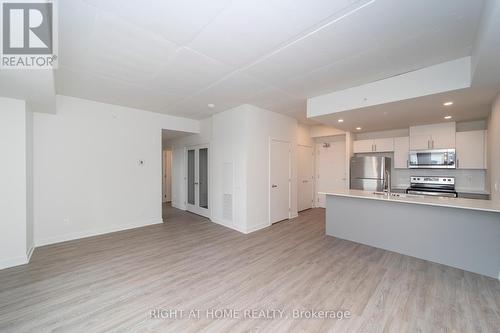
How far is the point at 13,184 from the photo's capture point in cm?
301

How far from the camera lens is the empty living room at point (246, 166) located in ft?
6.21

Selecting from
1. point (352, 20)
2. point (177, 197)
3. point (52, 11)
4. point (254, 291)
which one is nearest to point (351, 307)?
point (254, 291)

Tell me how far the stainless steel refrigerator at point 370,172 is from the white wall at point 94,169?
5.37 metres

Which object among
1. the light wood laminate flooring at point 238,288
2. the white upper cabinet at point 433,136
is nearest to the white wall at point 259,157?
the light wood laminate flooring at point 238,288

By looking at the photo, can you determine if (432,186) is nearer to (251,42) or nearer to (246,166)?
(246,166)

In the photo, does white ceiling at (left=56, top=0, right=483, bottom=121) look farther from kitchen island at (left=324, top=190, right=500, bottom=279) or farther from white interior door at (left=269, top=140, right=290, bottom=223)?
kitchen island at (left=324, top=190, right=500, bottom=279)

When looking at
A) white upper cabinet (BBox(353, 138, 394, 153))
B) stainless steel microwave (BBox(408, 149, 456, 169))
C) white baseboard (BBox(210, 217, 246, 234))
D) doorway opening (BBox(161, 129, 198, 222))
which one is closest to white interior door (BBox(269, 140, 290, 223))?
white baseboard (BBox(210, 217, 246, 234))

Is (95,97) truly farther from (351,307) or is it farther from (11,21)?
(351,307)

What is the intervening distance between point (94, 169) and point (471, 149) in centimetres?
799

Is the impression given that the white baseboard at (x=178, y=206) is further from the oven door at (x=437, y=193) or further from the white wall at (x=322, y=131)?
the oven door at (x=437, y=193)

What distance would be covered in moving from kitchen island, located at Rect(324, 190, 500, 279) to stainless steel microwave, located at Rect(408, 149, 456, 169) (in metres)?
1.76

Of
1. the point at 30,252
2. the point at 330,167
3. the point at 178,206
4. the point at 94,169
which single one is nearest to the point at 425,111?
the point at 330,167

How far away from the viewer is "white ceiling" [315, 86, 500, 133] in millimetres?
2959

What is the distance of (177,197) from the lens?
23.4ft
